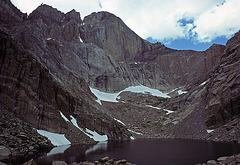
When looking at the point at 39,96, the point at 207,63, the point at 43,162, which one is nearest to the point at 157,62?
the point at 207,63

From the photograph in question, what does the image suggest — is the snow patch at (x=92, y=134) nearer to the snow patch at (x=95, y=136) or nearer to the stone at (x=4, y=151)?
the snow patch at (x=95, y=136)

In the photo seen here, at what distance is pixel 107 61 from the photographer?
112 metres

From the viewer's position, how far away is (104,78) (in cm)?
10350

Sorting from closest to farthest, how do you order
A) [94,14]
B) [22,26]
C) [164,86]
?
[22,26] < [164,86] < [94,14]

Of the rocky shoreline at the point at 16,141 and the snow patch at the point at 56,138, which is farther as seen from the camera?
the snow patch at the point at 56,138

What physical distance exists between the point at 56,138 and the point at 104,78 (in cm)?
7414

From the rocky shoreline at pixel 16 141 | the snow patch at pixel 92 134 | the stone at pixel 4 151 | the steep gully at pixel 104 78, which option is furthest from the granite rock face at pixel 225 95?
the stone at pixel 4 151

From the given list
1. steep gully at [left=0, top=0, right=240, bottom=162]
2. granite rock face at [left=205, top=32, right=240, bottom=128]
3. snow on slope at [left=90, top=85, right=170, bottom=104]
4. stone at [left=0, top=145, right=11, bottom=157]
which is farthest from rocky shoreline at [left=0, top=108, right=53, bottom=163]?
snow on slope at [left=90, top=85, right=170, bottom=104]

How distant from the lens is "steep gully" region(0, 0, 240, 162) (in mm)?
31203

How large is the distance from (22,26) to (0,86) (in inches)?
1953

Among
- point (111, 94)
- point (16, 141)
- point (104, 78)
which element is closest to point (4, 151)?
point (16, 141)

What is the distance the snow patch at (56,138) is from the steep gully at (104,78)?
1.15 meters

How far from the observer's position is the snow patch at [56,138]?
28.4 meters

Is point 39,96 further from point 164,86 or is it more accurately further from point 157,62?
point 157,62
